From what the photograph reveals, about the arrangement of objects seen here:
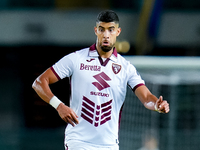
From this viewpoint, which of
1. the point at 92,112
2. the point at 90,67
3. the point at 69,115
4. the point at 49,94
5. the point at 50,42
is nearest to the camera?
the point at 69,115

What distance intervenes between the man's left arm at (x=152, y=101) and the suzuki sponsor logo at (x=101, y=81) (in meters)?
0.31

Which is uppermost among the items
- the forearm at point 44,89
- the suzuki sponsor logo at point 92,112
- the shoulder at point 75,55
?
the shoulder at point 75,55

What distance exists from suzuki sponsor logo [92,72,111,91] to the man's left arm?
0.31 metres

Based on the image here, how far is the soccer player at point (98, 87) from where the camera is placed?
13.0 ft

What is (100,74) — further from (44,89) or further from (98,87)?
(44,89)

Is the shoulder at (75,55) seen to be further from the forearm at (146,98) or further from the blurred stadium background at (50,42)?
the blurred stadium background at (50,42)

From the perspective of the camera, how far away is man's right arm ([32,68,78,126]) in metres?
3.54

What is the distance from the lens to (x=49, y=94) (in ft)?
12.5

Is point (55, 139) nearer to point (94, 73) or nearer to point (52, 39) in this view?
point (52, 39)

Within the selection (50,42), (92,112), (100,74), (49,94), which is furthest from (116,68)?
(50,42)

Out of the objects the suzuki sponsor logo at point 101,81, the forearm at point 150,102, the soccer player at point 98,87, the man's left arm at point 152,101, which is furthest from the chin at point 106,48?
the forearm at point 150,102

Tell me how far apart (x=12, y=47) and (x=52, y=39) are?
1.11 meters

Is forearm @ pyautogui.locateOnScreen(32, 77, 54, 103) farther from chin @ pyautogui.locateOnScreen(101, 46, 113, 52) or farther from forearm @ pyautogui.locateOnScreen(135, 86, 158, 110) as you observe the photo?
forearm @ pyautogui.locateOnScreen(135, 86, 158, 110)

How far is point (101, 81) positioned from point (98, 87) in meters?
0.07
